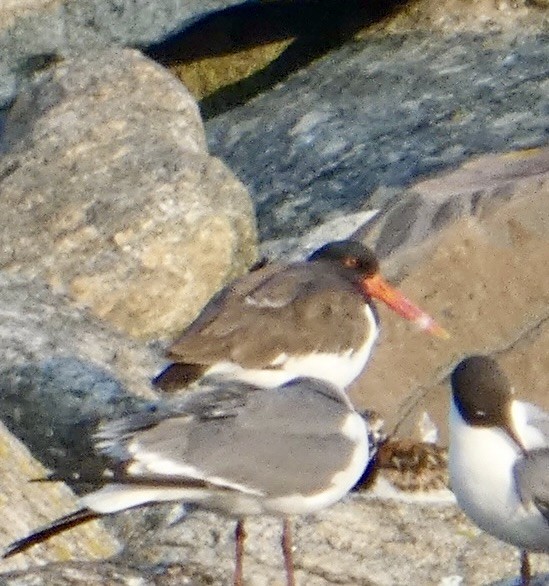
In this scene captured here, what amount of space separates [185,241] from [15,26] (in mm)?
3781

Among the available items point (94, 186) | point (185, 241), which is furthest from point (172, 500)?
point (94, 186)

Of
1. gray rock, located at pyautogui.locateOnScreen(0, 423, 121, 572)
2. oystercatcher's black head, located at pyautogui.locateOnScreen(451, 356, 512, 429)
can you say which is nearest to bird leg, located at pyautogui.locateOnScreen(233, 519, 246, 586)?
gray rock, located at pyautogui.locateOnScreen(0, 423, 121, 572)

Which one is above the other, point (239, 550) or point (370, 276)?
point (239, 550)

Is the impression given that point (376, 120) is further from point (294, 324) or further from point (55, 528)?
point (55, 528)

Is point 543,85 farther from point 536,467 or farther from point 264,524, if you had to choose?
point 536,467

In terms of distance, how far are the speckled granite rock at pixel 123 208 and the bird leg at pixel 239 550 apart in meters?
3.69

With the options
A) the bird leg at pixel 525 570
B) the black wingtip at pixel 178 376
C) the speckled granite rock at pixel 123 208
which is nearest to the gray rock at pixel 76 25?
the speckled granite rock at pixel 123 208

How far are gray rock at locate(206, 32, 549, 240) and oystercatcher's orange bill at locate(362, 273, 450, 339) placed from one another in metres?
2.74

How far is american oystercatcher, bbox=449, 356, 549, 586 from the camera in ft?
20.5

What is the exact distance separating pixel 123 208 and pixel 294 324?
114 inches

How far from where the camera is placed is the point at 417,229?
9.67 metres

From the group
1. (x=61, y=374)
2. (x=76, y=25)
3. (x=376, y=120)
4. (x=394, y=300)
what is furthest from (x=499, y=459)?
(x=76, y=25)

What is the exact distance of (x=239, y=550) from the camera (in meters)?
6.82

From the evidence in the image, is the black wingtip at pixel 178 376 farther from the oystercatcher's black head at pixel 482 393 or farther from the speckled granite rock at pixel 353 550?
the oystercatcher's black head at pixel 482 393
